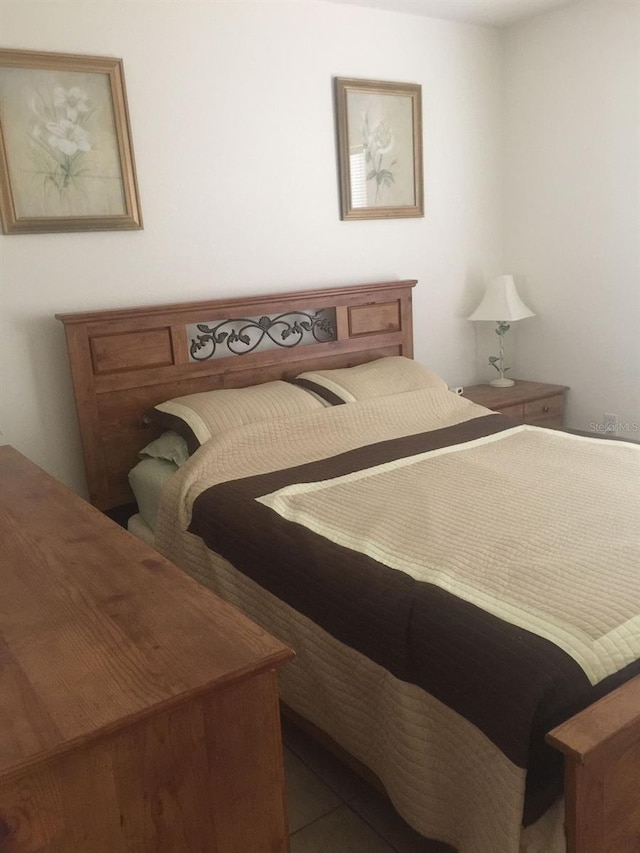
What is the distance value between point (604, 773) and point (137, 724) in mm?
714

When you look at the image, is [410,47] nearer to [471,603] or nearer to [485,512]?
[485,512]

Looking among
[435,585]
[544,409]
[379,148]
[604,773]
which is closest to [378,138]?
[379,148]

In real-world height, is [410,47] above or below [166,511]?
above

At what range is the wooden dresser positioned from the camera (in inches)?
34.3

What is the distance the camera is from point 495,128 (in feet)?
12.3

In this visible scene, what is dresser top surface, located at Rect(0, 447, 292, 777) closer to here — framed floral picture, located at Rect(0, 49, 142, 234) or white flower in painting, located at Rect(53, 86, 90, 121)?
framed floral picture, located at Rect(0, 49, 142, 234)

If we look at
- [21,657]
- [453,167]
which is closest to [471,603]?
[21,657]

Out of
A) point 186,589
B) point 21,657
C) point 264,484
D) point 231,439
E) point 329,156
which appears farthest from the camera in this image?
point 329,156

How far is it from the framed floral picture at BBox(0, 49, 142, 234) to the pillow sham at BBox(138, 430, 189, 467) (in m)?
0.81

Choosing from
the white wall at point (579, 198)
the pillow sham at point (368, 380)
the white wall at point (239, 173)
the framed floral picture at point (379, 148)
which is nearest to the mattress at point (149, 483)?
the white wall at point (239, 173)

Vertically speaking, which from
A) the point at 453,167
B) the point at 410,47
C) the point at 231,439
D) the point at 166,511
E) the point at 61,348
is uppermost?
the point at 410,47

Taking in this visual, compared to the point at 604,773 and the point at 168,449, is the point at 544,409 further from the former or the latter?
the point at 604,773

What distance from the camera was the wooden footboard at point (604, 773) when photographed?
1059 mm

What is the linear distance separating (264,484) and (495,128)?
2.57m
